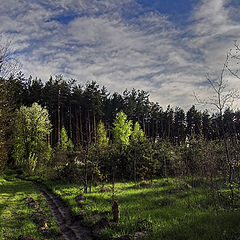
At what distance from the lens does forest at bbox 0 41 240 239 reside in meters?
8.64

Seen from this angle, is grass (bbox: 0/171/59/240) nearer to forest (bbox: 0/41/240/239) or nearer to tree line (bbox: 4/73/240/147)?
forest (bbox: 0/41/240/239)

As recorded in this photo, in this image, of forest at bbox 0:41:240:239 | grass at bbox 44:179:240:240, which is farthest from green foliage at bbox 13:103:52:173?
grass at bbox 44:179:240:240

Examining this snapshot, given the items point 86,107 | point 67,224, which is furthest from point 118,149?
point 86,107

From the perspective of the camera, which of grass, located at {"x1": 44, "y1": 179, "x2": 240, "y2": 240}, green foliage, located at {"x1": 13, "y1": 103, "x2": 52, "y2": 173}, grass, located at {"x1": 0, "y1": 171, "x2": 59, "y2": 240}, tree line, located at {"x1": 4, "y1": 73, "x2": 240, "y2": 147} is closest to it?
grass, located at {"x1": 44, "y1": 179, "x2": 240, "y2": 240}

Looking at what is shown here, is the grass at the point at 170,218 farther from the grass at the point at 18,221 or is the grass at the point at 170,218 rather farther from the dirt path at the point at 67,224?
the grass at the point at 18,221

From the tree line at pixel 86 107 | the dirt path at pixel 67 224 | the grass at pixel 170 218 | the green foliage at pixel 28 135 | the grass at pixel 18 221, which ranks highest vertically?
the tree line at pixel 86 107

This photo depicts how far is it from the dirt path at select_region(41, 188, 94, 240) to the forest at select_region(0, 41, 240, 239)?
0.58m

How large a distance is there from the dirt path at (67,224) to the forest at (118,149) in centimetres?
58

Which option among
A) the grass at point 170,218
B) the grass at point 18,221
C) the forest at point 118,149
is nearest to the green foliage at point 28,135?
the forest at point 118,149

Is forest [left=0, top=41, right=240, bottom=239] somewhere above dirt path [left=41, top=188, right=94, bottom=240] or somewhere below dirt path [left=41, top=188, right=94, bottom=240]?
above

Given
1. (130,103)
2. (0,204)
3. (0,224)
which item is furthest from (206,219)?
(130,103)

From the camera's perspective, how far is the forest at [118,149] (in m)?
8.64

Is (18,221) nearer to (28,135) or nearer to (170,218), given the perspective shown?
(170,218)

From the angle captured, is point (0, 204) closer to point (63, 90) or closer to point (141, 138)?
point (141, 138)
